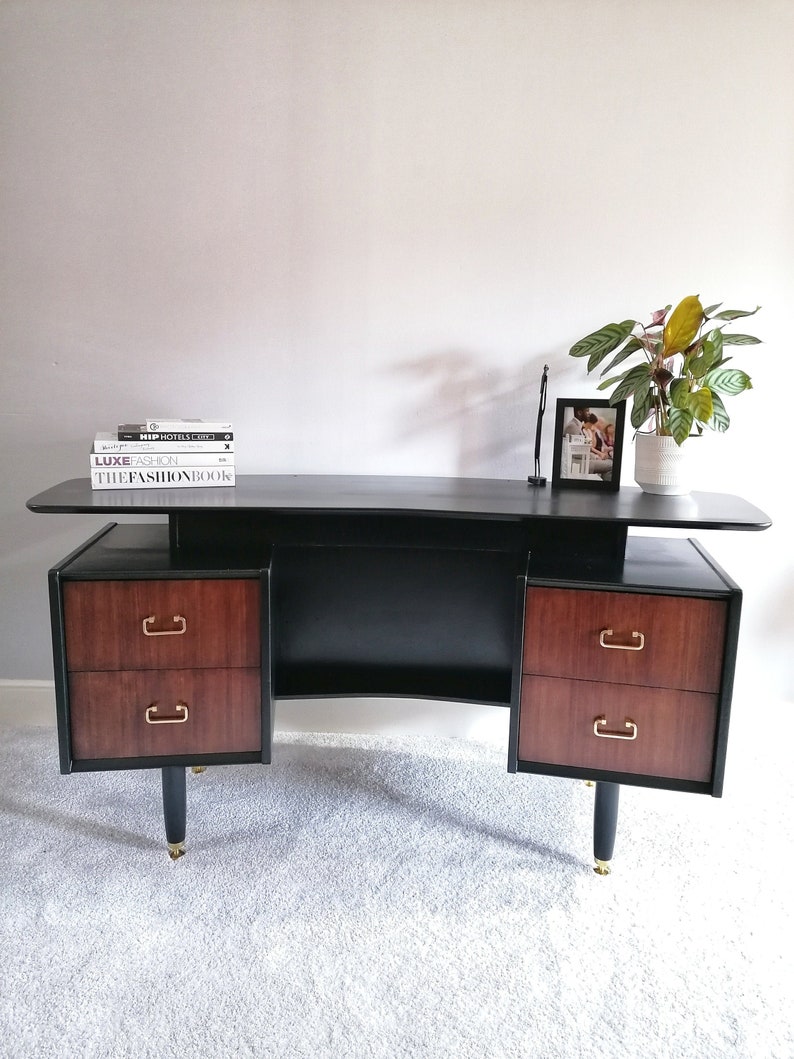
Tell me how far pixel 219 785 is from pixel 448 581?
0.75 metres

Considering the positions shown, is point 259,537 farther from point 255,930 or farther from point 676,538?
point 676,538

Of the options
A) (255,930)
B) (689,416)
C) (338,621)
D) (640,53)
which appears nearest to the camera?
(255,930)

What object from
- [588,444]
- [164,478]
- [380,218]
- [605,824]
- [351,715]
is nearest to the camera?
[605,824]

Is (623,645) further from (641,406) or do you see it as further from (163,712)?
(163,712)

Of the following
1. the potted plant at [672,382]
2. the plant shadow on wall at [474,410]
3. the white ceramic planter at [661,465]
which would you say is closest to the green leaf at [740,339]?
the potted plant at [672,382]

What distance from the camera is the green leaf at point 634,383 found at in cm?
154

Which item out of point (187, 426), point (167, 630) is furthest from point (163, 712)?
point (187, 426)

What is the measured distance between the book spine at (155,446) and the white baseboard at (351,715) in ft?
2.62

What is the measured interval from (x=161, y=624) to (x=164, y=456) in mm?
381

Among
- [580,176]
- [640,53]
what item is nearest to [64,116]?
[580,176]

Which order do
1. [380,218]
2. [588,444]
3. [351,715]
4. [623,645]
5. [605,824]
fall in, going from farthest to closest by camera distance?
[351,715] < [380,218] < [588,444] < [605,824] < [623,645]

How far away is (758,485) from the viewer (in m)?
1.85

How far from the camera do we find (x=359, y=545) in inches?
63.9

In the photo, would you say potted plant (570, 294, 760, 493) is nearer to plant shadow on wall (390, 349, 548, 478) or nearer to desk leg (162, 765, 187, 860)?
plant shadow on wall (390, 349, 548, 478)
